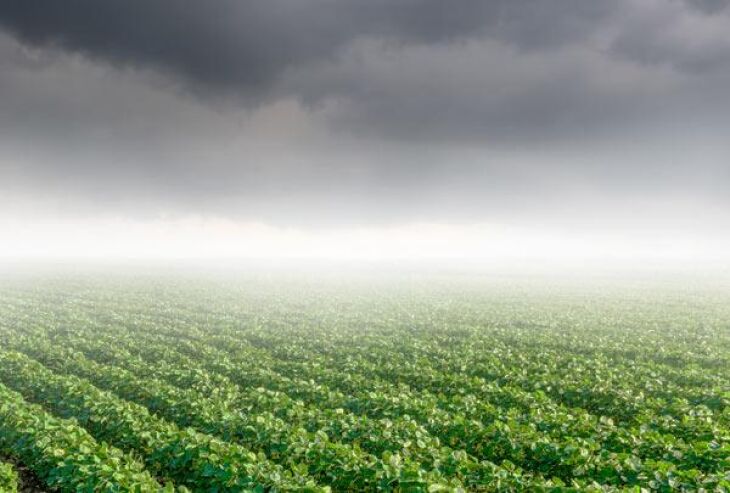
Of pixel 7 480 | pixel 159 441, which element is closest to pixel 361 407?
pixel 159 441

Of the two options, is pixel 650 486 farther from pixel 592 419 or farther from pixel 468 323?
pixel 468 323

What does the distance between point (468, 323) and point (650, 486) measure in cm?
2743

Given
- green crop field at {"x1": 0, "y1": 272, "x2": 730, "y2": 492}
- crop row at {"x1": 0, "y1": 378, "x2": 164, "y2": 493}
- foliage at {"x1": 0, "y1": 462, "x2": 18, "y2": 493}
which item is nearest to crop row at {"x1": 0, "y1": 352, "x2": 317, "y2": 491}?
green crop field at {"x1": 0, "y1": 272, "x2": 730, "y2": 492}

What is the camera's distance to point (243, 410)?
47.8 ft

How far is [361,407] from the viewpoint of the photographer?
14.7 meters

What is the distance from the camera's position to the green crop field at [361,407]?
935cm

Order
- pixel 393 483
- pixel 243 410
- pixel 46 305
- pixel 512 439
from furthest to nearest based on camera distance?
pixel 46 305 < pixel 243 410 < pixel 512 439 < pixel 393 483

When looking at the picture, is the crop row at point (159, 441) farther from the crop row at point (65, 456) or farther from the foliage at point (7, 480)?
the foliage at point (7, 480)

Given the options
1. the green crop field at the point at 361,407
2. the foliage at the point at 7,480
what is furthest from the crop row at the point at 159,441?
the foliage at the point at 7,480

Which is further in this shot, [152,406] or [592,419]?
[152,406]

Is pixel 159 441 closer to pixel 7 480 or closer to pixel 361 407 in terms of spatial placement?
pixel 7 480

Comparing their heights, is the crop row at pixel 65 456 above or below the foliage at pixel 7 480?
above

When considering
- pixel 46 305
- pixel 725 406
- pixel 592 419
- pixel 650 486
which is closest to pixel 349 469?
pixel 650 486

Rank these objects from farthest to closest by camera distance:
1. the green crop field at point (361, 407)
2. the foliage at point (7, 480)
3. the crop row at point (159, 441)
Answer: the foliage at point (7, 480) → the green crop field at point (361, 407) → the crop row at point (159, 441)
